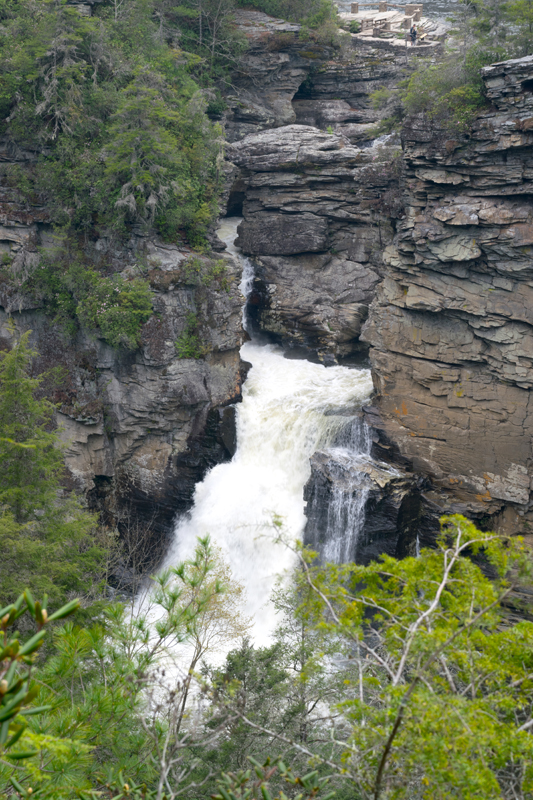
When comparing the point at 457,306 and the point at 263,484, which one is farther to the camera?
the point at 263,484

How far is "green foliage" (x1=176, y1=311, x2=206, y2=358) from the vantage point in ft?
69.5

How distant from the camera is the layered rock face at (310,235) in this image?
2522 centimetres

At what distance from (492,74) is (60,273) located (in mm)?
15155

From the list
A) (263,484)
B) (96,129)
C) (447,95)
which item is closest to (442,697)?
(263,484)

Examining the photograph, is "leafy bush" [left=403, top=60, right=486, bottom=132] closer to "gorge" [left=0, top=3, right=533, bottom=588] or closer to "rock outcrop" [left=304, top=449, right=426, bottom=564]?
"gorge" [left=0, top=3, right=533, bottom=588]

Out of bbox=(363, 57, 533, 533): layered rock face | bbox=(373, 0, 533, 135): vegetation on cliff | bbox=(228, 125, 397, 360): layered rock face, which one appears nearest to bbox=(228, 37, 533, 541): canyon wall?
bbox=(363, 57, 533, 533): layered rock face

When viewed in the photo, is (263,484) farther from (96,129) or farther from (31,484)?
(96,129)

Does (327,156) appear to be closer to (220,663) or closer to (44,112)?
(44,112)

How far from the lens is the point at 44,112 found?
2098 centimetres

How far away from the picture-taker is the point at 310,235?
25750mm

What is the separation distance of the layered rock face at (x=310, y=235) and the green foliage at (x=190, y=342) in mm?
5706

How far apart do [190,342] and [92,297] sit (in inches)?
144

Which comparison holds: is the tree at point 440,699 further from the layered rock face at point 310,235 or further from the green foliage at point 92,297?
the layered rock face at point 310,235

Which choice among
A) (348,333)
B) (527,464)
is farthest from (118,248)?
(527,464)
